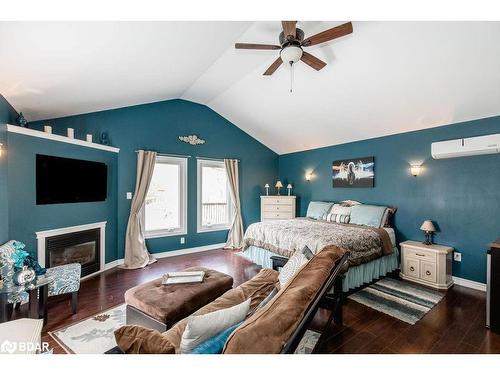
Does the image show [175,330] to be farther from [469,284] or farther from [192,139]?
[192,139]

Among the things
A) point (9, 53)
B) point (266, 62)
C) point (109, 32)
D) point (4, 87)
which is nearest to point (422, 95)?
point (266, 62)

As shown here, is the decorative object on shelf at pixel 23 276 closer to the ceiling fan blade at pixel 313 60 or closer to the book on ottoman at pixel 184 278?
the book on ottoman at pixel 184 278

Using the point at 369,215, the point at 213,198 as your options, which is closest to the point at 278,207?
the point at 213,198

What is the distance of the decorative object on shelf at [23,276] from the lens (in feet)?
7.10

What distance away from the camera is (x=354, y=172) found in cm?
484

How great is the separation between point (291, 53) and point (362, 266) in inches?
113

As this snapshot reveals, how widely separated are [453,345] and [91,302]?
3.82 meters

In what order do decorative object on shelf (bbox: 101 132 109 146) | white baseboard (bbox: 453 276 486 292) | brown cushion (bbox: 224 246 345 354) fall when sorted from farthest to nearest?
1. decorative object on shelf (bbox: 101 132 109 146)
2. white baseboard (bbox: 453 276 486 292)
3. brown cushion (bbox: 224 246 345 354)

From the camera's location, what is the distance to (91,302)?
111 inches

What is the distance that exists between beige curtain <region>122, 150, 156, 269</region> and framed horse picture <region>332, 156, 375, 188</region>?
3911 mm

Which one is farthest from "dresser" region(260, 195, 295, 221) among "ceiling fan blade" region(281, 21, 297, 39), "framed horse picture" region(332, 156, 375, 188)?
"ceiling fan blade" region(281, 21, 297, 39)

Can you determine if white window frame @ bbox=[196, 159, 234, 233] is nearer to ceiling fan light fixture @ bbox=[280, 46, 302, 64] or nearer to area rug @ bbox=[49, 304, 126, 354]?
area rug @ bbox=[49, 304, 126, 354]

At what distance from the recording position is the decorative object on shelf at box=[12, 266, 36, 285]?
216 cm
